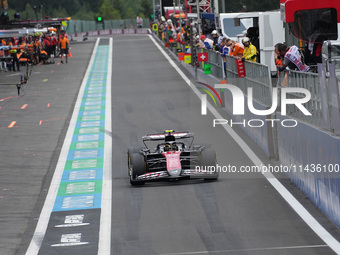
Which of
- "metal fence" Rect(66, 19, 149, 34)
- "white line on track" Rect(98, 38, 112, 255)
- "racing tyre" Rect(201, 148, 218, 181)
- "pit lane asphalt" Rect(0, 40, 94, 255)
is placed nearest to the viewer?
"white line on track" Rect(98, 38, 112, 255)

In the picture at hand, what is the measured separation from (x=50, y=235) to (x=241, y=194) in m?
3.48

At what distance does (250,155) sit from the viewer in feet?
59.2

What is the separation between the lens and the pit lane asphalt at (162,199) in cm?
1130

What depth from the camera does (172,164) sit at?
591 inches

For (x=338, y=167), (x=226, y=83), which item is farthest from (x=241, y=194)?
(x=226, y=83)

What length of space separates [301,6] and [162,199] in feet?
27.5

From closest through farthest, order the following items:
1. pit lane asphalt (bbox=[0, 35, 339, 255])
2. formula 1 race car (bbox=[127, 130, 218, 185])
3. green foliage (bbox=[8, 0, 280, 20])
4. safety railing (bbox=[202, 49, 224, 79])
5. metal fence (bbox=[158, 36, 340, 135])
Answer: pit lane asphalt (bbox=[0, 35, 339, 255]), metal fence (bbox=[158, 36, 340, 135]), formula 1 race car (bbox=[127, 130, 218, 185]), safety railing (bbox=[202, 49, 224, 79]), green foliage (bbox=[8, 0, 280, 20])

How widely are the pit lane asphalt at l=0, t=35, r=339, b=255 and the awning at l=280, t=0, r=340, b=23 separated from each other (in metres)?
3.19

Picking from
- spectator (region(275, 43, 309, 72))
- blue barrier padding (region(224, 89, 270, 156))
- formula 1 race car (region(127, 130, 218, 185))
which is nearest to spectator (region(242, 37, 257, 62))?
blue barrier padding (region(224, 89, 270, 156))

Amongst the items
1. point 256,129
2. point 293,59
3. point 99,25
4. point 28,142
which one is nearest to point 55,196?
point 293,59

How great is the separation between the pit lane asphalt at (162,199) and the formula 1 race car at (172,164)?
21cm

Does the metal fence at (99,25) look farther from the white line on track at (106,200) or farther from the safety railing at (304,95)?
the safety railing at (304,95)

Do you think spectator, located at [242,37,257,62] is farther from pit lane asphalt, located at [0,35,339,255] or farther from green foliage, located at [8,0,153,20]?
green foliage, located at [8,0,153,20]

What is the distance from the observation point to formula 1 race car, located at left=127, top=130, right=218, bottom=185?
49.2 feet
